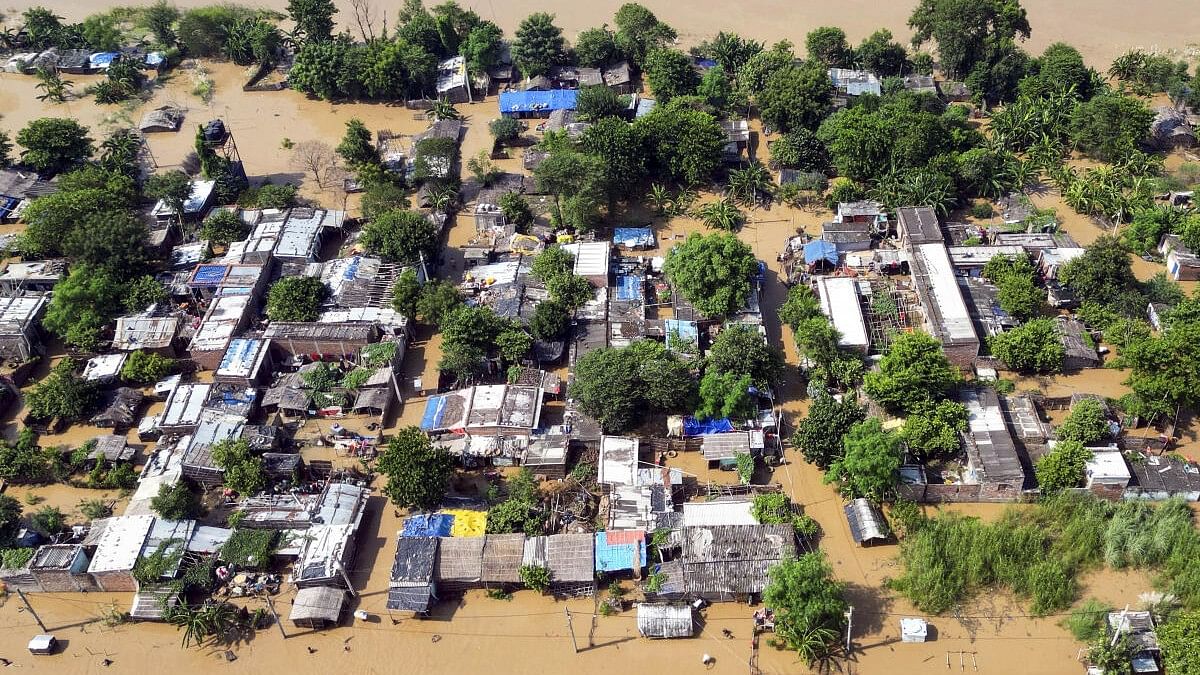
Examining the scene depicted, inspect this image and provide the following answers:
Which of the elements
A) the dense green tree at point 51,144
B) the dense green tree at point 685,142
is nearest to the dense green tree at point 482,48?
the dense green tree at point 685,142

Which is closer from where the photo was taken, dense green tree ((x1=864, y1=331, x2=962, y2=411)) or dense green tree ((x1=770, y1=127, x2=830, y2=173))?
dense green tree ((x1=864, y1=331, x2=962, y2=411))

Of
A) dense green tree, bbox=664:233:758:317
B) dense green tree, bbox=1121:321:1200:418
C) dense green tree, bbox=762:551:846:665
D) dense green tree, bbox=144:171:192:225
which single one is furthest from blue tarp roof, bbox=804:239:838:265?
dense green tree, bbox=144:171:192:225

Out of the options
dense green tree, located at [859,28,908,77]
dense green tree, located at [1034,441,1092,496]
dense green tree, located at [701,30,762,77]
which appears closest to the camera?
dense green tree, located at [1034,441,1092,496]

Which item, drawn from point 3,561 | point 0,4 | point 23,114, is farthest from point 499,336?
point 0,4

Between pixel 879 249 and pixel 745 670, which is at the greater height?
pixel 879 249

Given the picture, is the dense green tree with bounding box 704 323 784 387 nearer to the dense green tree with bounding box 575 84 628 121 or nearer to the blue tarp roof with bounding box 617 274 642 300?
the blue tarp roof with bounding box 617 274 642 300

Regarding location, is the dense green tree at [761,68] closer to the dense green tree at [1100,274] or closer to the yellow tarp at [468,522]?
the dense green tree at [1100,274]

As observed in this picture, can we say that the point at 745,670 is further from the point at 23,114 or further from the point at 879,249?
the point at 23,114
